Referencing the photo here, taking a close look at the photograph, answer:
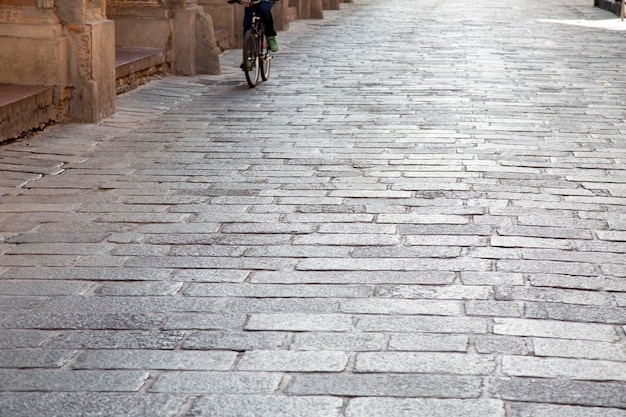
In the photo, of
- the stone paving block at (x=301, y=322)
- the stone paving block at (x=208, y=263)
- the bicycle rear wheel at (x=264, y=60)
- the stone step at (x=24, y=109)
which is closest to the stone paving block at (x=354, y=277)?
the stone paving block at (x=208, y=263)

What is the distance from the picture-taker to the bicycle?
37.8ft

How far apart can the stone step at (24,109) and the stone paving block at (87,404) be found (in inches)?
192

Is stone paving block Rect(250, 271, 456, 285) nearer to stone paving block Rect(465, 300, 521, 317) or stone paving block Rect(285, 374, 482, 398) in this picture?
stone paving block Rect(465, 300, 521, 317)

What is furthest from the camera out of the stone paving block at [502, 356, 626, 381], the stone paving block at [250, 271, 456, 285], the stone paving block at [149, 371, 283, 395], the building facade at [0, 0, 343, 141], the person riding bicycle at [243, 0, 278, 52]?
the person riding bicycle at [243, 0, 278, 52]

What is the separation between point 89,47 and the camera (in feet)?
30.4

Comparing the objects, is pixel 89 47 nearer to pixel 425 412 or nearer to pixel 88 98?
pixel 88 98

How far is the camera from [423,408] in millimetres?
3340

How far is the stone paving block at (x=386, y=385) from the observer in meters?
3.47

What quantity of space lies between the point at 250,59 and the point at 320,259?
6.85m

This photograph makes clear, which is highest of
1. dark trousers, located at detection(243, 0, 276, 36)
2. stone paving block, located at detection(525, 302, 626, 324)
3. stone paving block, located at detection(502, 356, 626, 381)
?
dark trousers, located at detection(243, 0, 276, 36)

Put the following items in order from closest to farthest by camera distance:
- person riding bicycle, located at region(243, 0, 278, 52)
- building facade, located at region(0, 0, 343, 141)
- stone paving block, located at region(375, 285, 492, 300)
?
stone paving block, located at region(375, 285, 492, 300) → building facade, located at region(0, 0, 343, 141) → person riding bicycle, located at region(243, 0, 278, 52)

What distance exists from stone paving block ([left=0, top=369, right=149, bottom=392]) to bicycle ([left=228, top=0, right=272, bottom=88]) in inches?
314

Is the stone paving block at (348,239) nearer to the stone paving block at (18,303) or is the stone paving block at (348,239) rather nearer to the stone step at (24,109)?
the stone paving block at (18,303)

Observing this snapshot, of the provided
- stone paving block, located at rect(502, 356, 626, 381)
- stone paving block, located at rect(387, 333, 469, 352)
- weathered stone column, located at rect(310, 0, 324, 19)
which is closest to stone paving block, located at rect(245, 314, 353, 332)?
stone paving block, located at rect(387, 333, 469, 352)
